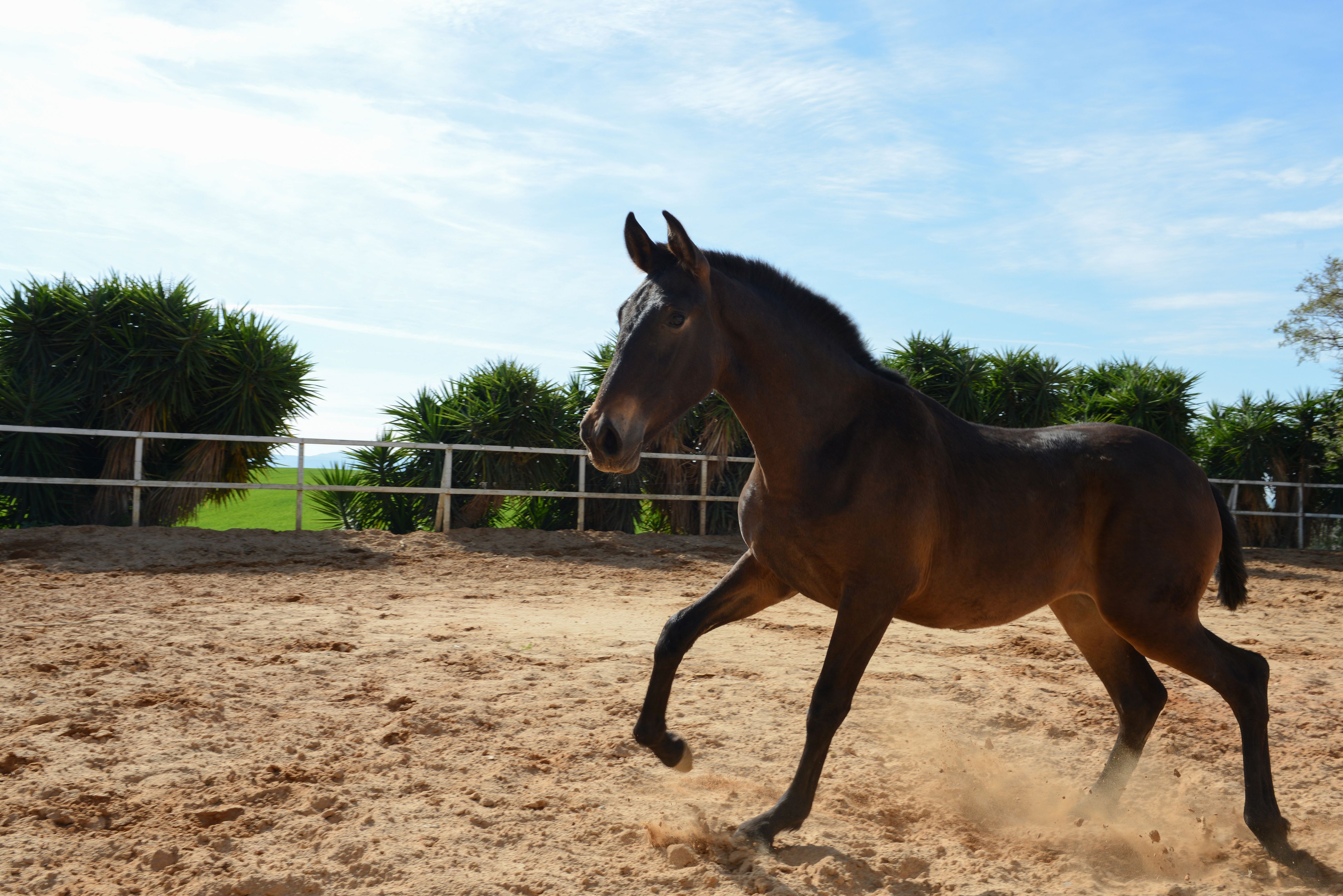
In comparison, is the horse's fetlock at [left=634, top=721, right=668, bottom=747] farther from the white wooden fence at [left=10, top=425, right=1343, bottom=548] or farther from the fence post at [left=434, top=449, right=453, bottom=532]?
the fence post at [left=434, top=449, right=453, bottom=532]

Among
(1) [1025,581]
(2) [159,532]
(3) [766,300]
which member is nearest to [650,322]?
(3) [766,300]

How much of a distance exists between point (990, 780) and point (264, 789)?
289cm

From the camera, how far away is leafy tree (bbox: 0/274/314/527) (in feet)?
40.1

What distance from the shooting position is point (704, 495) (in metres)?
15.0

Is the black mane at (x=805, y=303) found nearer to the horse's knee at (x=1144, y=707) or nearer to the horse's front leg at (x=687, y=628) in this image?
the horse's front leg at (x=687, y=628)

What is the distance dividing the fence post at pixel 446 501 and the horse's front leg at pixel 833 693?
10.8 metres

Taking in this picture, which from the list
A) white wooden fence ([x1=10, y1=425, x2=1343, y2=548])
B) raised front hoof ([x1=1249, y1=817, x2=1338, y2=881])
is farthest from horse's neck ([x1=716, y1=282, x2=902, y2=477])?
white wooden fence ([x1=10, y1=425, x2=1343, y2=548])

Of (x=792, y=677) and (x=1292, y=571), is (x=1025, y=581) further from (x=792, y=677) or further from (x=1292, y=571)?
(x=1292, y=571)

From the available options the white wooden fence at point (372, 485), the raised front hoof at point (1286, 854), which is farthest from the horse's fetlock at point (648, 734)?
the white wooden fence at point (372, 485)

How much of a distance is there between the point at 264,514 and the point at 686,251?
2186 cm

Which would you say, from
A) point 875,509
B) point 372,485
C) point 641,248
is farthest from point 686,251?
point 372,485

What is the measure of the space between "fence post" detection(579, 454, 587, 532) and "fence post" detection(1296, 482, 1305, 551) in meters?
14.7

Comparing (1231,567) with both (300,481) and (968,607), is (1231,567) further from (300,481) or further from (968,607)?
(300,481)

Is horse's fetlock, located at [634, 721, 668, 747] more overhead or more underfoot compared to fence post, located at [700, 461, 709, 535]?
more underfoot
